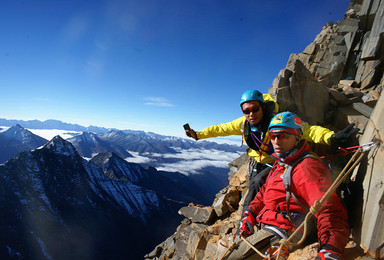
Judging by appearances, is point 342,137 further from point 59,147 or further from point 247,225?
point 59,147

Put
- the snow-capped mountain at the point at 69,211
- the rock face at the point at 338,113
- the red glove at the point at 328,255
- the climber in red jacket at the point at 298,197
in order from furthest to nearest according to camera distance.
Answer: the snow-capped mountain at the point at 69,211 < the rock face at the point at 338,113 < the climber in red jacket at the point at 298,197 < the red glove at the point at 328,255

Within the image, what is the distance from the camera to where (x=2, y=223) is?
349 feet

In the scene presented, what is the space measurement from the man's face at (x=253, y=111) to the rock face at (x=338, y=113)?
1634mm

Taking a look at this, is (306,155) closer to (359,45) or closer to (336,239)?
(336,239)

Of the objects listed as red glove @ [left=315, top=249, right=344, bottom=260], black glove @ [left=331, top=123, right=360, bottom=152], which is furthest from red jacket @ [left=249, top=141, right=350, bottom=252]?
black glove @ [left=331, top=123, right=360, bottom=152]

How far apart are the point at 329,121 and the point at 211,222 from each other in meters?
11.2

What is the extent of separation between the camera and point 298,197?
421cm

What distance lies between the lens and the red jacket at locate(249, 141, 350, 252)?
334 cm

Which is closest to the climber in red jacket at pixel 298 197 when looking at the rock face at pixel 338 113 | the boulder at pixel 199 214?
the rock face at pixel 338 113

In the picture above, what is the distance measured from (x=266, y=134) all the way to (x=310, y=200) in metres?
3.46

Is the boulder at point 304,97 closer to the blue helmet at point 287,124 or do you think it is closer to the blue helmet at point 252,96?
the blue helmet at point 252,96

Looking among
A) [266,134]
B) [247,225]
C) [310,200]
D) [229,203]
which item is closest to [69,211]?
[229,203]

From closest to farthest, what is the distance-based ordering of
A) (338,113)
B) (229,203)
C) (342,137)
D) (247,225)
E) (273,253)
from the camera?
(273,253) < (342,137) < (247,225) < (338,113) < (229,203)

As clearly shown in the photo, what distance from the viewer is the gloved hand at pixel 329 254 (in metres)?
3.13
